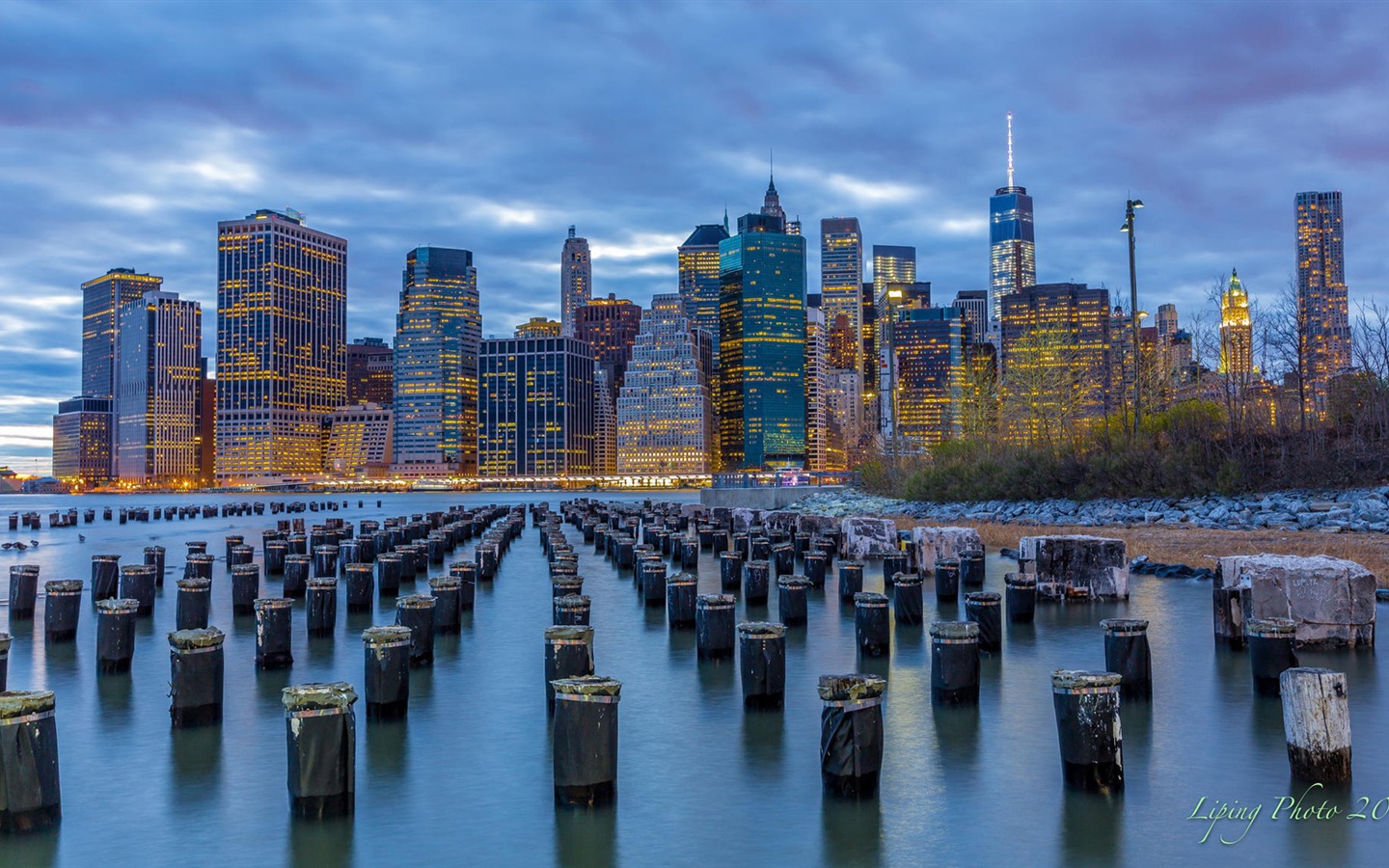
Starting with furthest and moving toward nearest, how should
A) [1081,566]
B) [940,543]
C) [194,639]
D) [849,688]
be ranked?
[940,543]
[1081,566]
[194,639]
[849,688]

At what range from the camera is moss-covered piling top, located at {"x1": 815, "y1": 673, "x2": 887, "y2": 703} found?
803cm

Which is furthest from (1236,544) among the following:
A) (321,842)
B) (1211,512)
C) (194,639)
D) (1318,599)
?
(321,842)

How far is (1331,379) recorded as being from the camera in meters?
38.1

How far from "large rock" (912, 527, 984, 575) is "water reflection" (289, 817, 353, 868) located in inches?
670

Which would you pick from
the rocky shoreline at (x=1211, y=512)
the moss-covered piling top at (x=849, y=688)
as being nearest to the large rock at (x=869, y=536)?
the rocky shoreline at (x=1211, y=512)

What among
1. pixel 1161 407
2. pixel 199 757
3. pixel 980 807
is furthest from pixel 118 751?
pixel 1161 407

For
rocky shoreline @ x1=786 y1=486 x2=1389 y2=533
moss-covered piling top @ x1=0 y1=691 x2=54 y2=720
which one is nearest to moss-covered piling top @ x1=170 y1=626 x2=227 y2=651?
moss-covered piling top @ x1=0 y1=691 x2=54 y2=720

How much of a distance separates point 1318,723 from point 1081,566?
1070 centimetres

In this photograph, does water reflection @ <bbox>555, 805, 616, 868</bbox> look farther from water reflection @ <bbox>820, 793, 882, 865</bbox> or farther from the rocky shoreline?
the rocky shoreline

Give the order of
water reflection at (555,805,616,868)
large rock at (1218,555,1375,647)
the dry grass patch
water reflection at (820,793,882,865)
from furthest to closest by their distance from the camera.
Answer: the dry grass patch < large rock at (1218,555,1375,647) < water reflection at (555,805,616,868) < water reflection at (820,793,882,865)

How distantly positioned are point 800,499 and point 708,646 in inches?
2017

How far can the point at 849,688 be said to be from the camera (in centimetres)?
802

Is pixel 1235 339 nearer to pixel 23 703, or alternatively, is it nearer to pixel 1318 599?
pixel 1318 599

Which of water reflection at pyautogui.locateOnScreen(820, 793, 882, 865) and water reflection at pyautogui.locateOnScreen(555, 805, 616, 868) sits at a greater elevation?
water reflection at pyautogui.locateOnScreen(820, 793, 882, 865)
